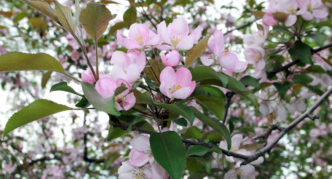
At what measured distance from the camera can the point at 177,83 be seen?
612 mm

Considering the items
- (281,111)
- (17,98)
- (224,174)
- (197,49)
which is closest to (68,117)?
(17,98)

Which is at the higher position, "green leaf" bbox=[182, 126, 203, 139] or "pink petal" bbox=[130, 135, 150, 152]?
"pink petal" bbox=[130, 135, 150, 152]

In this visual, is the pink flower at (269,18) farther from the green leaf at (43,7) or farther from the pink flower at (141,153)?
the green leaf at (43,7)

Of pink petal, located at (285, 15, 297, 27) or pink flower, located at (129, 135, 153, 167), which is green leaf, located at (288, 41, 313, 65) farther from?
pink flower, located at (129, 135, 153, 167)

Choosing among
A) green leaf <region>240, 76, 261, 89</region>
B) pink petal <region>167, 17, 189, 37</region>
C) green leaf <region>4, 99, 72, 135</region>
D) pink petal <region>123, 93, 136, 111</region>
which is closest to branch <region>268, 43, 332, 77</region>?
Answer: green leaf <region>240, 76, 261, 89</region>

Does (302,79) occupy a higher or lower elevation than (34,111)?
lower

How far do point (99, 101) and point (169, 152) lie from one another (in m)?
0.19

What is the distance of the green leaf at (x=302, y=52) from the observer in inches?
44.3

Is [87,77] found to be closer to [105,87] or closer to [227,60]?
[105,87]

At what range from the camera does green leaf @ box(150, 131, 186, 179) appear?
0.57 metres

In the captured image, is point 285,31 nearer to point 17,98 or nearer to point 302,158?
point 302,158

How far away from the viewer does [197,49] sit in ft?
2.20

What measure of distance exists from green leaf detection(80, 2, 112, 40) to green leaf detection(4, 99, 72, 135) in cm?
17

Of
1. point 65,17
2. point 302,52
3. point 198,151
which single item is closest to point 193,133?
point 198,151
